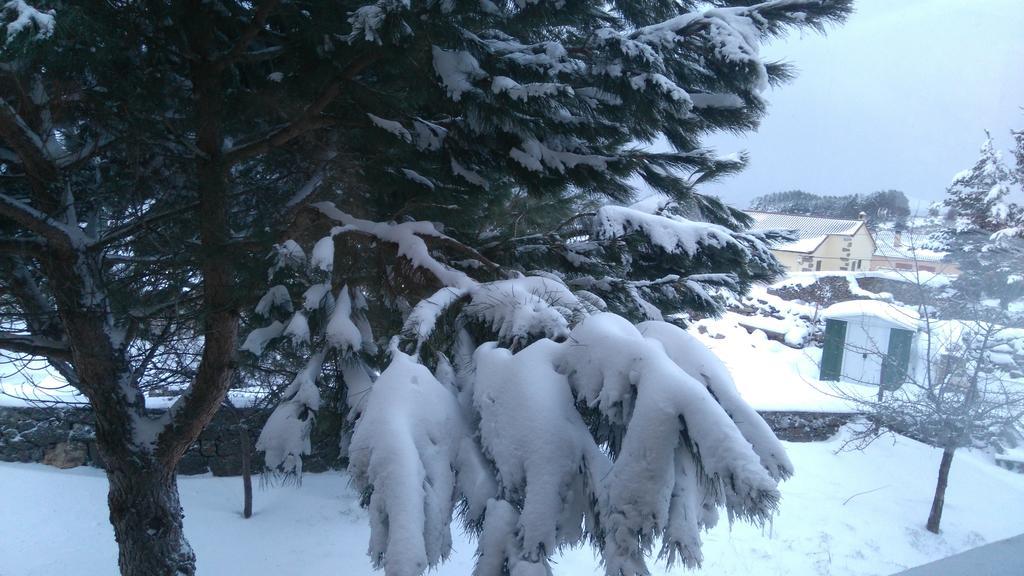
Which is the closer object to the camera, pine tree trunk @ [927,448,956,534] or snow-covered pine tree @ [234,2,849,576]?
snow-covered pine tree @ [234,2,849,576]

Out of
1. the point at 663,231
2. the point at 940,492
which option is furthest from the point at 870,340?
the point at 663,231

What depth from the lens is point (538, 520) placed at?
3.21 feet

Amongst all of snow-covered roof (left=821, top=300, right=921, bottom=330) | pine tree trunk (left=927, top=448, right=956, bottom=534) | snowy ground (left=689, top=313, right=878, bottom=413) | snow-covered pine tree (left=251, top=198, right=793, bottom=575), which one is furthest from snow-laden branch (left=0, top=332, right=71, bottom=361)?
pine tree trunk (left=927, top=448, right=956, bottom=534)

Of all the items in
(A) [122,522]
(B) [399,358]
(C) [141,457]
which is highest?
(B) [399,358]

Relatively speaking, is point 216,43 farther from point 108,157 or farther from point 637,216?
point 637,216

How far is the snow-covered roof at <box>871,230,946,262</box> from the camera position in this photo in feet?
10.3

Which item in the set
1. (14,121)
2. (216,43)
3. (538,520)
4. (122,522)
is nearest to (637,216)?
(538,520)

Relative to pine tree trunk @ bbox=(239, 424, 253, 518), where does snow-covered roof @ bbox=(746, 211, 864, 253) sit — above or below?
above

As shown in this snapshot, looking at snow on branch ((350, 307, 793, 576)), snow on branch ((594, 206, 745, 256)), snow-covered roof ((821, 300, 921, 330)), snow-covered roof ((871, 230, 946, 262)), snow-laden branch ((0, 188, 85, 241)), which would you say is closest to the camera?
snow on branch ((350, 307, 793, 576))

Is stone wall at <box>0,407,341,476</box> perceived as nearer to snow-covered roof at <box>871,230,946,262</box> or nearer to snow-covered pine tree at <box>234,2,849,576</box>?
snow-covered pine tree at <box>234,2,849,576</box>

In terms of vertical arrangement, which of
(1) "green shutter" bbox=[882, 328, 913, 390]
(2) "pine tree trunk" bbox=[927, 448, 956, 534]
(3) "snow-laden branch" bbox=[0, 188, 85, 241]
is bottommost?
(2) "pine tree trunk" bbox=[927, 448, 956, 534]

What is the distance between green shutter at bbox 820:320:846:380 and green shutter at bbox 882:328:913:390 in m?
0.28

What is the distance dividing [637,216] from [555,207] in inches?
39.5

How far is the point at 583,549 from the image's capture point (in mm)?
3607
